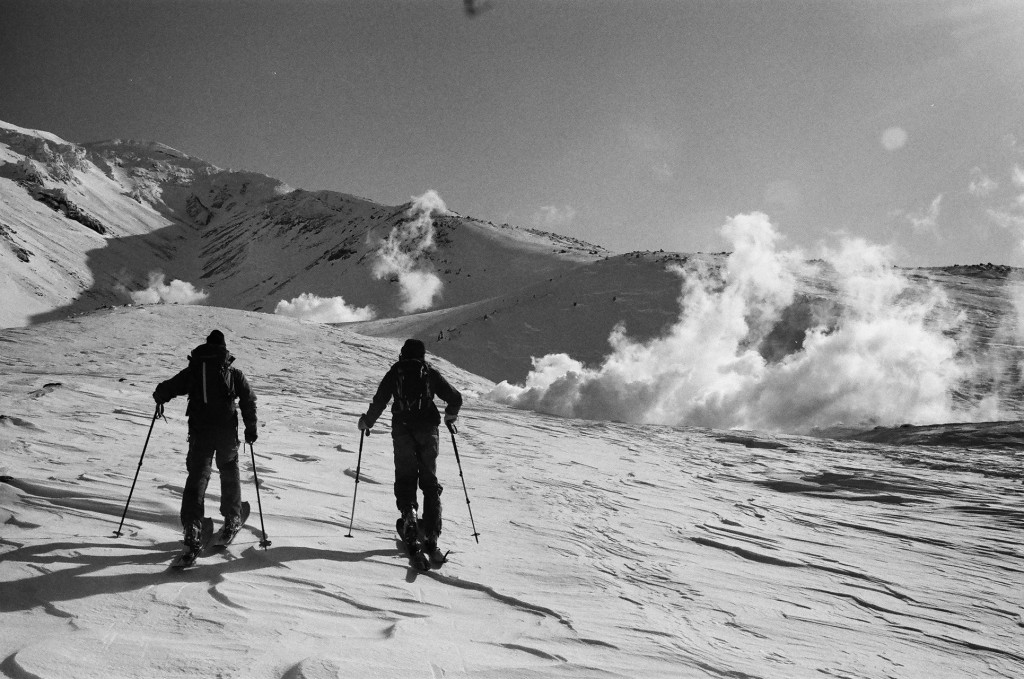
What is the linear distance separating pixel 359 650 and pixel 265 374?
18.5m

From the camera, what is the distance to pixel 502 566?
558 centimetres

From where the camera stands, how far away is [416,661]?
352 cm

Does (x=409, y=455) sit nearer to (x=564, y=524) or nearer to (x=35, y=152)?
(x=564, y=524)

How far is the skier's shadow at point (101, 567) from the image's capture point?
3895 mm

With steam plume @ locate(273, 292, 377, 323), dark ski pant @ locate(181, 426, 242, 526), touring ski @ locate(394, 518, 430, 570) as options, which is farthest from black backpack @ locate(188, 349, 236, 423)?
steam plume @ locate(273, 292, 377, 323)

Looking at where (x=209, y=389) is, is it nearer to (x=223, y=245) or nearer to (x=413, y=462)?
(x=413, y=462)

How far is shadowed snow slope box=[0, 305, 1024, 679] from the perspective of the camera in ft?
12.0

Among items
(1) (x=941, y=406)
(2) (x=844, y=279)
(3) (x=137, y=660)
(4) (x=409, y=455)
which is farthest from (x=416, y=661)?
(2) (x=844, y=279)

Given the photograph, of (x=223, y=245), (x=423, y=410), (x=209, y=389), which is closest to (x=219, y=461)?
(x=209, y=389)

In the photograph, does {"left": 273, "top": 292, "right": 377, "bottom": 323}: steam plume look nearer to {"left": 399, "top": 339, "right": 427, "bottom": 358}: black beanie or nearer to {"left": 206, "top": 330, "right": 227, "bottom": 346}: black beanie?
{"left": 206, "top": 330, "right": 227, "bottom": 346}: black beanie

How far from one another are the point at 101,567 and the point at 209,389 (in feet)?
5.45

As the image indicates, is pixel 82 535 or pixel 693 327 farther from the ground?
pixel 693 327

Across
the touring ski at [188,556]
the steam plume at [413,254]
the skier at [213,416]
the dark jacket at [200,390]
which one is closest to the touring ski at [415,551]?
the skier at [213,416]

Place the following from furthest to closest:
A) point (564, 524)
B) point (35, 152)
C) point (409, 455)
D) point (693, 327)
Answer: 1. point (35, 152)
2. point (693, 327)
3. point (564, 524)
4. point (409, 455)
